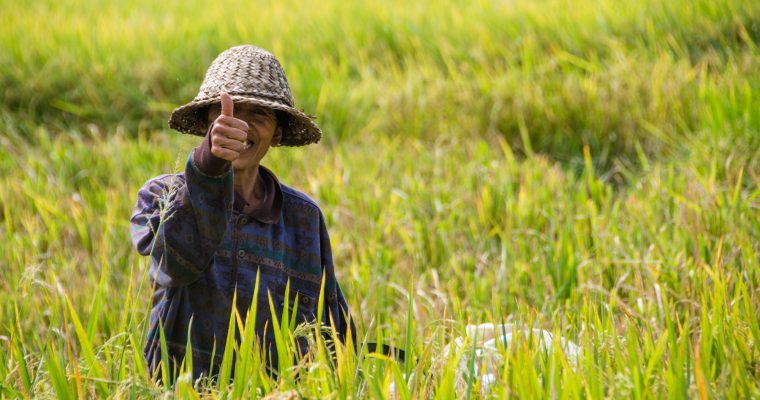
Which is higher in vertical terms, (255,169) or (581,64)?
(581,64)

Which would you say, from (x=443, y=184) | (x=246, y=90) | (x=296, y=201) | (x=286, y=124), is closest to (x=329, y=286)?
(x=296, y=201)

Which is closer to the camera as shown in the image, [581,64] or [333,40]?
[581,64]

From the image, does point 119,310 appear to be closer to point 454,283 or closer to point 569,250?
point 454,283

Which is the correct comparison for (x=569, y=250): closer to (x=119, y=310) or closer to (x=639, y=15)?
(x=119, y=310)

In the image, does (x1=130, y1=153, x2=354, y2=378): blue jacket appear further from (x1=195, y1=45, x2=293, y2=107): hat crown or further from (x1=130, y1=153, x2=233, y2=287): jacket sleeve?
(x1=195, y1=45, x2=293, y2=107): hat crown

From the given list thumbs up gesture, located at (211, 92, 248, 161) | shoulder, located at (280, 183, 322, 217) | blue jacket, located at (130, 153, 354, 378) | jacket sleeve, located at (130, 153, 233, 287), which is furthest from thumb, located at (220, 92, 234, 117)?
shoulder, located at (280, 183, 322, 217)

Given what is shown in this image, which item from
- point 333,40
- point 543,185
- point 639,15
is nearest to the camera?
point 543,185

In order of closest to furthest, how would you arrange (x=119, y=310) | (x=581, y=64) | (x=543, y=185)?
1. (x=119, y=310)
2. (x=543, y=185)
3. (x=581, y=64)

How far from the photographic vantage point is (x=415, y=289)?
2.86m

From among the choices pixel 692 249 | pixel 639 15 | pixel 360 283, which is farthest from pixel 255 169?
pixel 639 15

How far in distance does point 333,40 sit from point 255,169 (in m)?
4.10

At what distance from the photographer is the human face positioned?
1.78 meters

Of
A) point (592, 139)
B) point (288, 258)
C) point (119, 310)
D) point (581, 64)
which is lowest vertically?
point (119, 310)

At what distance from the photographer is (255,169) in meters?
1.85
